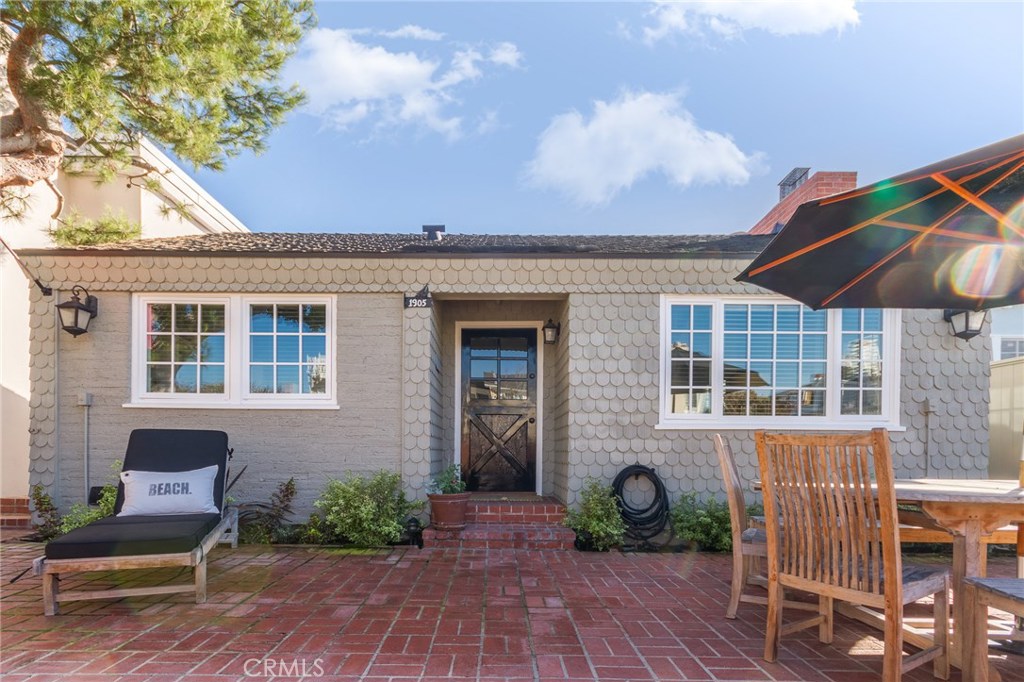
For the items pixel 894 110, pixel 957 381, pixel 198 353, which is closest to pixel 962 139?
pixel 894 110

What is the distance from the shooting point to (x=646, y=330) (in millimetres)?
5871

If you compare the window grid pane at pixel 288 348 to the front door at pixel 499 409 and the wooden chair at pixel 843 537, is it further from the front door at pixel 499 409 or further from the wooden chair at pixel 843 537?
the wooden chair at pixel 843 537

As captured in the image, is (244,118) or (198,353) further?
(198,353)

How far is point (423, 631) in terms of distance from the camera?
10.9ft

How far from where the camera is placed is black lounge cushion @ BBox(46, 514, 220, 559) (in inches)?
144

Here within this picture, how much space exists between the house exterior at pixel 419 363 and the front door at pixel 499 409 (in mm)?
1281

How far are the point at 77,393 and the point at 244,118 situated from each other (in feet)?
10.4

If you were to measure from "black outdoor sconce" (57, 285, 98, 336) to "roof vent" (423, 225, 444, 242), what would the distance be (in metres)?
3.70

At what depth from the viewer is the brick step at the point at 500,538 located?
5434 mm

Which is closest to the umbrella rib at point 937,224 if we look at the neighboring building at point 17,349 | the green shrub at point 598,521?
the green shrub at point 598,521

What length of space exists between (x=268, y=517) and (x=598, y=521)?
10.3ft

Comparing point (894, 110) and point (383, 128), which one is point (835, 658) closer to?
point (894, 110)

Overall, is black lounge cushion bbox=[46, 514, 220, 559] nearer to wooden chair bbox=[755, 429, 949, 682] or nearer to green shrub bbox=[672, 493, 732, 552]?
wooden chair bbox=[755, 429, 949, 682]

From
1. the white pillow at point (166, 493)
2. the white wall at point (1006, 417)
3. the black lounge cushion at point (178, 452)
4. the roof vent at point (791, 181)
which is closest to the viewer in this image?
the white pillow at point (166, 493)
